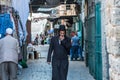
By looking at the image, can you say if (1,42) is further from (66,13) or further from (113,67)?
(66,13)

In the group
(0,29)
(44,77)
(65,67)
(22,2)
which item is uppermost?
(22,2)

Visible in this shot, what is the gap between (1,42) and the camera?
1079cm

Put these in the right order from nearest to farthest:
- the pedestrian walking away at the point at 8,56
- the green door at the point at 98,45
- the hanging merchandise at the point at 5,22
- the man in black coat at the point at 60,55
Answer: the man in black coat at the point at 60,55 → the pedestrian walking away at the point at 8,56 → the green door at the point at 98,45 → the hanging merchandise at the point at 5,22

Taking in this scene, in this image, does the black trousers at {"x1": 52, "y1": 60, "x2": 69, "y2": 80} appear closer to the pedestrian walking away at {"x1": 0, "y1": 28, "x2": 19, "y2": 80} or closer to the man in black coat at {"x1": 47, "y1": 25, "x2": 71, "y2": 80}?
the man in black coat at {"x1": 47, "y1": 25, "x2": 71, "y2": 80}

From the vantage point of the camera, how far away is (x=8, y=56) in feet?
35.3

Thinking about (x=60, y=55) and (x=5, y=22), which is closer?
(x=60, y=55)

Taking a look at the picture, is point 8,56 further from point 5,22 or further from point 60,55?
point 5,22

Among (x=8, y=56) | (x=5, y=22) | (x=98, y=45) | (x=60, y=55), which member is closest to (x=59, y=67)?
(x=60, y=55)

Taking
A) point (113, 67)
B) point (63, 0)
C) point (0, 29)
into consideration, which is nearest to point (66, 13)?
point (63, 0)

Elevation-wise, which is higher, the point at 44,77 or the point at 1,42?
the point at 1,42

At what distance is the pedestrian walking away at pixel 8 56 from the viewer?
35.3 ft

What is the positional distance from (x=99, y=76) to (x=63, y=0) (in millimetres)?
24217

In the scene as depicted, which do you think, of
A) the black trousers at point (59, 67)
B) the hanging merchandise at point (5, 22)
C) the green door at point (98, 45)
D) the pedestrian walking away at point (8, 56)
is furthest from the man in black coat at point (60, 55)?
the hanging merchandise at point (5, 22)

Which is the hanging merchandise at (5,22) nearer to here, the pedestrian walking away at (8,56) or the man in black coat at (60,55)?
the pedestrian walking away at (8,56)
